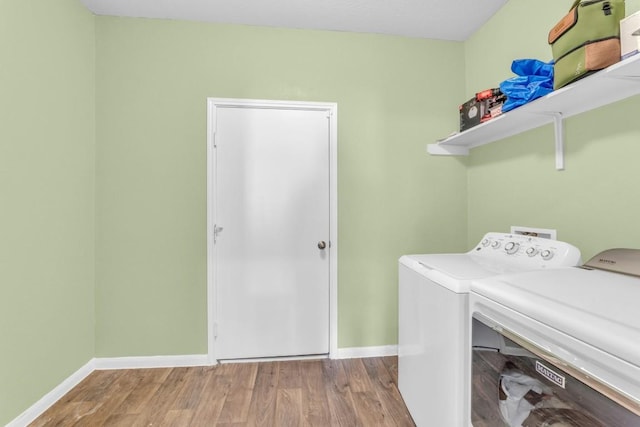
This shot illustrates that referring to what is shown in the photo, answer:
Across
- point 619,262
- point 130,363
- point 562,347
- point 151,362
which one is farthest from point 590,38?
point 130,363

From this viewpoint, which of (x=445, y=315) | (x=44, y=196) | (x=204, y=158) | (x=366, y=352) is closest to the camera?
(x=445, y=315)

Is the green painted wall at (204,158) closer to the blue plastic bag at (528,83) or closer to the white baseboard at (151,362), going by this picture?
the white baseboard at (151,362)

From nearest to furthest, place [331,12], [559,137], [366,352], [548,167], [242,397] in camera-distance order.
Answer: [559,137] < [548,167] < [242,397] < [331,12] < [366,352]

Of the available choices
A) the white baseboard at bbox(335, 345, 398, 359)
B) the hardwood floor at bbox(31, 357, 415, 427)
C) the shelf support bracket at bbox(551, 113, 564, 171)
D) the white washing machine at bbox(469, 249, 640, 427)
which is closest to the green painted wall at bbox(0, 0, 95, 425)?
the hardwood floor at bbox(31, 357, 415, 427)

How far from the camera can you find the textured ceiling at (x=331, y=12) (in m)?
1.88

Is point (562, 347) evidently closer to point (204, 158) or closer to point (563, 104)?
point (563, 104)

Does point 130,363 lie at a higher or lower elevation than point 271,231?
lower

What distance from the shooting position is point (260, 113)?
2.13 m

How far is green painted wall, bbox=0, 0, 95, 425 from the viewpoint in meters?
1.43

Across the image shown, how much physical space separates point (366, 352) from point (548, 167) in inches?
70.0

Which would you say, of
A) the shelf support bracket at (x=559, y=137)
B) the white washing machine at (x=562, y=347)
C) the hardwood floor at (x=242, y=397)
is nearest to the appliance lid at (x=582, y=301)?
the white washing machine at (x=562, y=347)

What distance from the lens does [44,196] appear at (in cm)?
164

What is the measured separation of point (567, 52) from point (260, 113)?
5.85ft

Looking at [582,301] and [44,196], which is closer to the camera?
[582,301]
